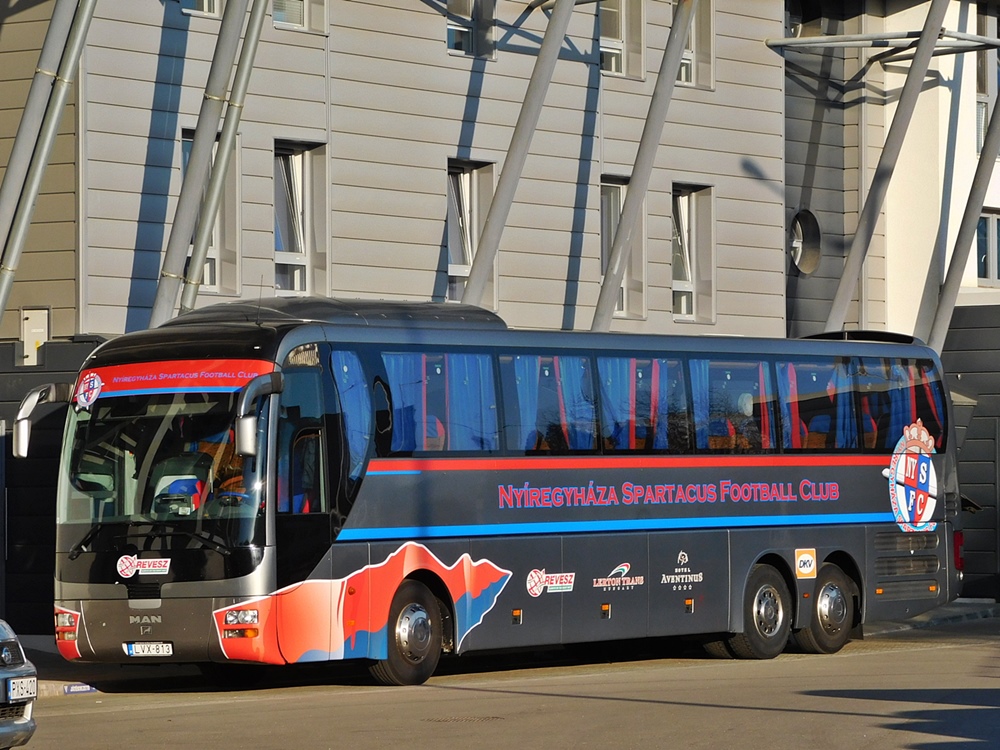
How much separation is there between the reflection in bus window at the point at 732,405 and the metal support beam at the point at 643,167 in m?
4.50

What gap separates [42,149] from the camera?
59.8 ft

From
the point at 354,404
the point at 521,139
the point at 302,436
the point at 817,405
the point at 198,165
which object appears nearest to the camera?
the point at 302,436

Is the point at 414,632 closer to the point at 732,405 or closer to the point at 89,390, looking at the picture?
the point at 89,390

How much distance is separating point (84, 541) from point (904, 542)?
31.7 ft

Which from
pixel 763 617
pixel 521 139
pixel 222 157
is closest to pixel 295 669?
pixel 763 617

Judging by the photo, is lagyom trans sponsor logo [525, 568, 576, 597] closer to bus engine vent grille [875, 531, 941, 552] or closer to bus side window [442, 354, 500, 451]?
bus side window [442, 354, 500, 451]

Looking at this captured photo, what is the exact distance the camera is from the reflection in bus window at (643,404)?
60.7 feet

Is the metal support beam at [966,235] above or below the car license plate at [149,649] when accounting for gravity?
above

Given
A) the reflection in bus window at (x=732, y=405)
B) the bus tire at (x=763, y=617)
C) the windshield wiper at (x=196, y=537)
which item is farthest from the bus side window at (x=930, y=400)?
the windshield wiper at (x=196, y=537)

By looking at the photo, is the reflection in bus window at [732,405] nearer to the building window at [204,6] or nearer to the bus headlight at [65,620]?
the bus headlight at [65,620]

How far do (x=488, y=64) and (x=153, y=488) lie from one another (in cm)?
1131

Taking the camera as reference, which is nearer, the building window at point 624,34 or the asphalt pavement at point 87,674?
the asphalt pavement at point 87,674

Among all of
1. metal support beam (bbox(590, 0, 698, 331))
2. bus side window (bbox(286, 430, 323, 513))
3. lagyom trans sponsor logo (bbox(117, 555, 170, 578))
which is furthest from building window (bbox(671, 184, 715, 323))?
lagyom trans sponsor logo (bbox(117, 555, 170, 578))

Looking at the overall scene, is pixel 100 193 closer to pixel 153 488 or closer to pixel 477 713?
pixel 153 488
